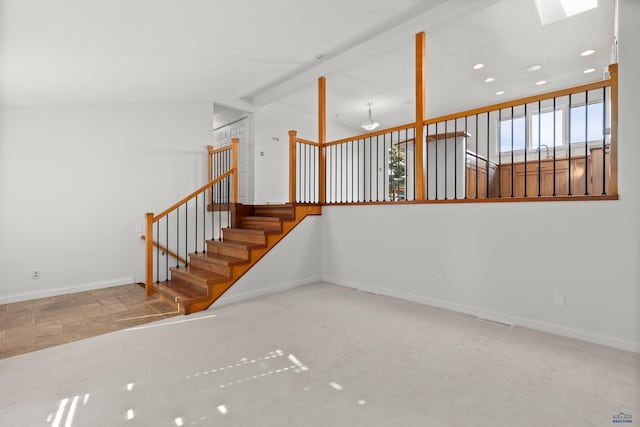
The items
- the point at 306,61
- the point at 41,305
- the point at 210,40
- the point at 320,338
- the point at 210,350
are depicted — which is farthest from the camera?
the point at 306,61

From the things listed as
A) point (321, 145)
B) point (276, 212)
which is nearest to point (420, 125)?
point (321, 145)

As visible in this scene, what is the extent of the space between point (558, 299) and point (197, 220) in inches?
201

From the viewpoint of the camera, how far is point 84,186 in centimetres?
436

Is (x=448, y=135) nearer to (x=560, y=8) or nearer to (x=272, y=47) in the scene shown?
(x=560, y=8)

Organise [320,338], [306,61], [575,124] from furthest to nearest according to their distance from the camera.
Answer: [575,124], [306,61], [320,338]

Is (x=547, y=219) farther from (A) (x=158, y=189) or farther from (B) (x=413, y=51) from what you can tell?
(A) (x=158, y=189)

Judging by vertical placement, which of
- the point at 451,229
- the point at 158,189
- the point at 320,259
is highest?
the point at 158,189

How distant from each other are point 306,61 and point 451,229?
3.35 m

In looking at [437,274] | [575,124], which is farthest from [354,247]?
[575,124]

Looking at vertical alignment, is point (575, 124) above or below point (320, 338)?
above

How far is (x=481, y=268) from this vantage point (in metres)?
3.17

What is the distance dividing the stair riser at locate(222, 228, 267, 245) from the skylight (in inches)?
168

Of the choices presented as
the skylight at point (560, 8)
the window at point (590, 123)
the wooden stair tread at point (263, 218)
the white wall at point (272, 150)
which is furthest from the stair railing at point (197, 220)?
the window at point (590, 123)

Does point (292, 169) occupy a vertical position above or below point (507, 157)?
below
